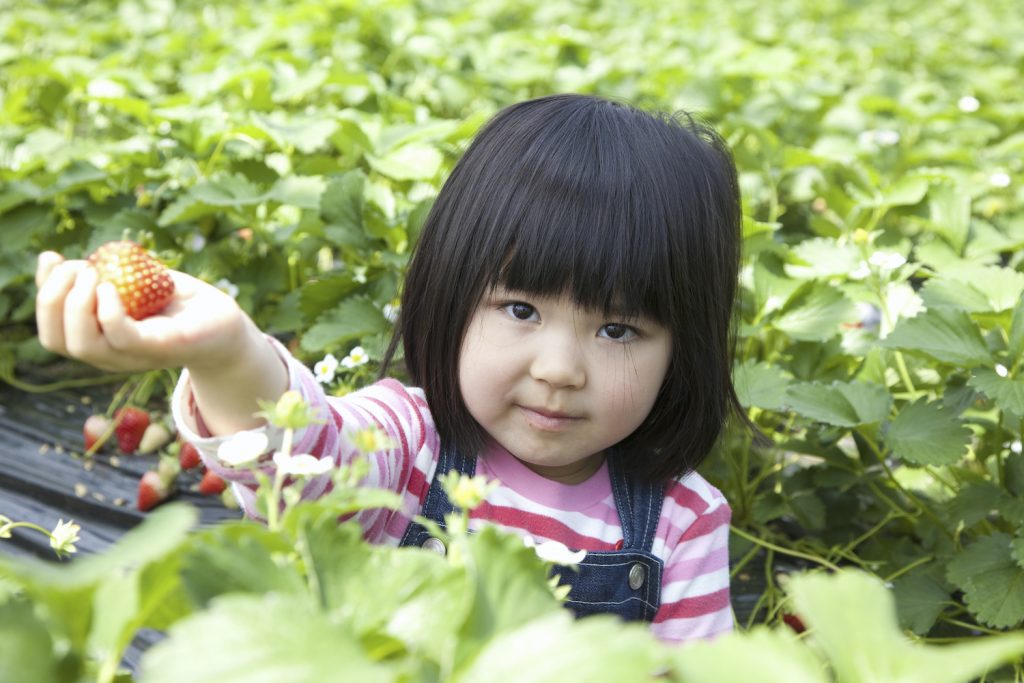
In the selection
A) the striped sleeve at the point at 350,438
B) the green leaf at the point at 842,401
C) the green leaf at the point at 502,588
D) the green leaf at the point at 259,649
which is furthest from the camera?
the green leaf at the point at 842,401

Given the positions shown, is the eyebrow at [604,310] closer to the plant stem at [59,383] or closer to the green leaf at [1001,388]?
the green leaf at [1001,388]

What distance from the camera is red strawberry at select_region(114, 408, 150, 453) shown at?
1.88 metres

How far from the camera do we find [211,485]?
178cm

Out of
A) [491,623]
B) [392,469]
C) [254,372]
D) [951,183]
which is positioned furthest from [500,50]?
[491,623]

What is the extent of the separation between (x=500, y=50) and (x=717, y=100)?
2.80 feet

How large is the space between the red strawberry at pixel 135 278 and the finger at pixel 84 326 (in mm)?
19

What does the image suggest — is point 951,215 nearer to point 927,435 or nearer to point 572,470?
point 927,435

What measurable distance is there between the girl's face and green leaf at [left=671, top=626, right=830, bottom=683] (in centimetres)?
57

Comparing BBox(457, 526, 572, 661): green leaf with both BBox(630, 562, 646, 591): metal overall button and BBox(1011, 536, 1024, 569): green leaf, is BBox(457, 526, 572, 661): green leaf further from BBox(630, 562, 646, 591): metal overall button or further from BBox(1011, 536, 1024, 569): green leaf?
BBox(1011, 536, 1024, 569): green leaf

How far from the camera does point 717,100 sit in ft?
9.60

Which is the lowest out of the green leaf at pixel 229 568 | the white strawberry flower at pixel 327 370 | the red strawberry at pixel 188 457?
the red strawberry at pixel 188 457

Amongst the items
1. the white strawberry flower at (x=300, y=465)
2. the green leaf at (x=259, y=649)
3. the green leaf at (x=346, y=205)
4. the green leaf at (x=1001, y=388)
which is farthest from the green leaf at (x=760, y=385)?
the green leaf at (x=259, y=649)

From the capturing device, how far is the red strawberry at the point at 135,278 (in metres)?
0.78

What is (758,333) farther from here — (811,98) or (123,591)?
(811,98)
